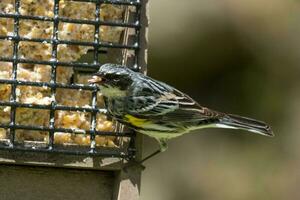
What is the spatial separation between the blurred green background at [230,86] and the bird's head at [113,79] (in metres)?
3.50

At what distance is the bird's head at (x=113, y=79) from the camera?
19.4ft

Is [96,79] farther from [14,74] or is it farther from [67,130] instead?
[14,74]

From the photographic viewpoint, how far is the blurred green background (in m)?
9.73

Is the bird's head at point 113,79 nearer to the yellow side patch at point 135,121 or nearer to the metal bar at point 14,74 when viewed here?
the yellow side patch at point 135,121

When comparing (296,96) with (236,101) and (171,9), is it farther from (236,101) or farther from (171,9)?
(171,9)

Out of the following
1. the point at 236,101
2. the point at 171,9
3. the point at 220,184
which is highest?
the point at 171,9

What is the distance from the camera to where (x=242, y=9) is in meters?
9.86

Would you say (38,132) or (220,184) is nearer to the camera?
(38,132)

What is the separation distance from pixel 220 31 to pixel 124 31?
366 centimetres

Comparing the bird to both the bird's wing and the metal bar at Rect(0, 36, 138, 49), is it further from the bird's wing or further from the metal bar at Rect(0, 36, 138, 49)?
the metal bar at Rect(0, 36, 138, 49)

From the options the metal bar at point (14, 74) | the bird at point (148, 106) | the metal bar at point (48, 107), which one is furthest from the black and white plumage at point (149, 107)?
the metal bar at point (14, 74)

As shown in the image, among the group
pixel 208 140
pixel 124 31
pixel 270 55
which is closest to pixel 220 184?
pixel 208 140

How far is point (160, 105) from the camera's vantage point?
20.4 feet

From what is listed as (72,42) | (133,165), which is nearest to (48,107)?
(72,42)
